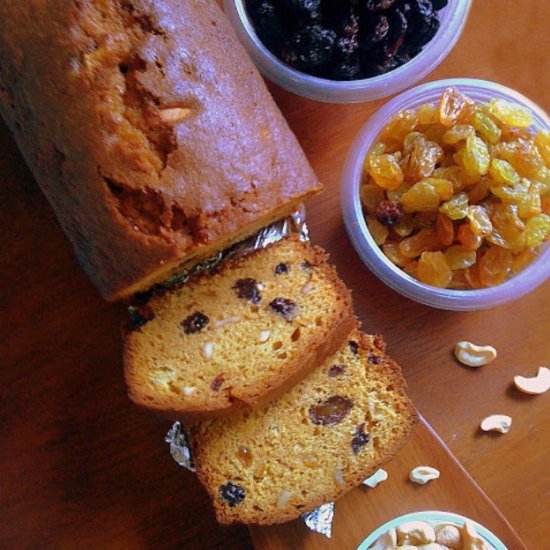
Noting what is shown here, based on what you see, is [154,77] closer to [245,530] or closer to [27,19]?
[27,19]

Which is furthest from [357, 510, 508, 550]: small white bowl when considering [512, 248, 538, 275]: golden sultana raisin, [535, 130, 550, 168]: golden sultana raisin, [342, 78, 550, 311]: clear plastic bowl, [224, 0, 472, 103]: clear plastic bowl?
[224, 0, 472, 103]: clear plastic bowl

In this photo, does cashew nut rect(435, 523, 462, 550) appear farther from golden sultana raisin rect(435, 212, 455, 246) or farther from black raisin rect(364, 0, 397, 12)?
black raisin rect(364, 0, 397, 12)

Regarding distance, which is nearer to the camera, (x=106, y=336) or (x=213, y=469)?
(x=213, y=469)

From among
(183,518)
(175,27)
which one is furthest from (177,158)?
(183,518)

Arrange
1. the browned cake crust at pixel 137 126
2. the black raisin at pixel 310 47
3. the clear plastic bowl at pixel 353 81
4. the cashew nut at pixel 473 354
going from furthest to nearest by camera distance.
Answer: the cashew nut at pixel 473 354
the clear plastic bowl at pixel 353 81
the black raisin at pixel 310 47
the browned cake crust at pixel 137 126

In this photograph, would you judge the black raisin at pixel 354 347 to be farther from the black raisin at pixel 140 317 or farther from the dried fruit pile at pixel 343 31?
the dried fruit pile at pixel 343 31

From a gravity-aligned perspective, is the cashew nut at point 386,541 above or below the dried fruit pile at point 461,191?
below

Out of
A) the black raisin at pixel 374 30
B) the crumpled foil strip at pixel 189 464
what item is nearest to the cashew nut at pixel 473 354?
the crumpled foil strip at pixel 189 464
